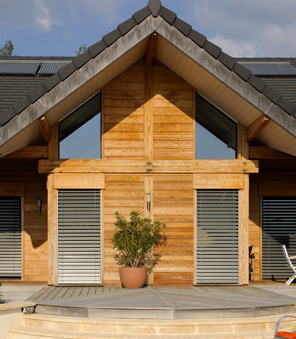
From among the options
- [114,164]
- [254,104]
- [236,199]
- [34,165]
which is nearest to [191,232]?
[236,199]

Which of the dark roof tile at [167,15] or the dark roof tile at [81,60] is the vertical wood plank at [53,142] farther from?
the dark roof tile at [167,15]

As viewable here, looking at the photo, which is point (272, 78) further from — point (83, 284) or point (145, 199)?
point (83, 284)

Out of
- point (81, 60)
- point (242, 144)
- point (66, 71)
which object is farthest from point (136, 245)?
point (81, 60)

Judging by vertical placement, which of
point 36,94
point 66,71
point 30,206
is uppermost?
point 66,71

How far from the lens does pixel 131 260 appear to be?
11.4 metres

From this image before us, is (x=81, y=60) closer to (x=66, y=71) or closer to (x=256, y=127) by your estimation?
(x=66, y=71)

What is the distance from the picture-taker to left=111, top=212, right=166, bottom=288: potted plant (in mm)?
11258

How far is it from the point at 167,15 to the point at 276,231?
20.7ft

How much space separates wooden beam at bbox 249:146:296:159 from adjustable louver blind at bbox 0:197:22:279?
19.2 ft

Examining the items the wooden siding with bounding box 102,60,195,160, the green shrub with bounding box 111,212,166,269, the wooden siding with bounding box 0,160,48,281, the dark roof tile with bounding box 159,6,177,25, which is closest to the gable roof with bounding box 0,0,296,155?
the dark roof tile with bounding box 159,6,177,25

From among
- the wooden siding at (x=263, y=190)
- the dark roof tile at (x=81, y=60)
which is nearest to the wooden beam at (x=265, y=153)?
the wooden siding at (x=263, y=190)

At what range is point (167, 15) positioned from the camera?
10336 mm

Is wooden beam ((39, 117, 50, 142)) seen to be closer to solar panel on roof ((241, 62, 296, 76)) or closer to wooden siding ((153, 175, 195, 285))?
wooden siding ((153, 175, 195, 285))

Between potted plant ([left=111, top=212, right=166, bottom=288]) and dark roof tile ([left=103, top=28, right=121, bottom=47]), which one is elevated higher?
dark roof tile ([left=103, top=28, right=121, bottom=47])
